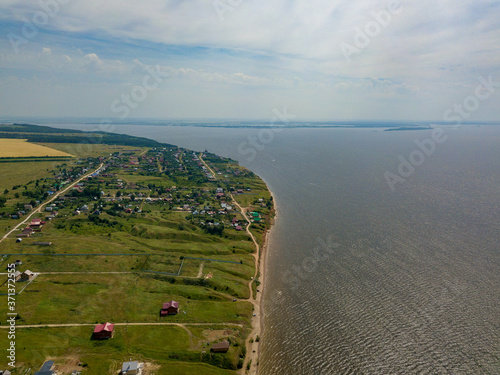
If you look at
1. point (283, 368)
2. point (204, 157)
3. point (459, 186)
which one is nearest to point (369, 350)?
point (283, 368)

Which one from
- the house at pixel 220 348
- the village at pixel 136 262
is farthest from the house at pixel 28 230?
the house at pixel 220 348

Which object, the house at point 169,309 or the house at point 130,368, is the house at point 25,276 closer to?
the house at point 169,309

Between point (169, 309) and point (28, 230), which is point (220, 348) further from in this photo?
point (28, 230)

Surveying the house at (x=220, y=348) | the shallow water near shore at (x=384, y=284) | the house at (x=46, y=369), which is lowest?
the house at (x=46, y=369)

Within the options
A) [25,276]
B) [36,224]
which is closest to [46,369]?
[25,276]

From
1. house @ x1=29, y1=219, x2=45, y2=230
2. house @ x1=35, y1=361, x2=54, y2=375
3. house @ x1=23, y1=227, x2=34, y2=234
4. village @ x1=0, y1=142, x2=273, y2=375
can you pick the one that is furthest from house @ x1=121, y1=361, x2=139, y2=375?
house @ x1=29, y1=219, x2=45, y2=230

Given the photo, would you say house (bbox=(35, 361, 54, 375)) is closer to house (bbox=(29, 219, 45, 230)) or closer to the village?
the village
